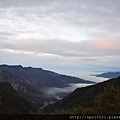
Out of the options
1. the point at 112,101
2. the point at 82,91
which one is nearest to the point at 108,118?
the point at 112,101

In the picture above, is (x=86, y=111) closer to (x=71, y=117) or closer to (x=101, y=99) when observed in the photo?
(x=71, y=117)

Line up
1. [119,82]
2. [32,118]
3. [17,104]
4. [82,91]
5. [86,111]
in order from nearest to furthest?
[32,118], [86,111], [17,104], [119,82], [82,91]

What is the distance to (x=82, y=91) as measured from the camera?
620 feet

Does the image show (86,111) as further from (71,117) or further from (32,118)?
(32,118)

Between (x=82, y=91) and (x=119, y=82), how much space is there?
1577 inches

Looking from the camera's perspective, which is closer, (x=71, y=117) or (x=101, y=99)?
(x=71, y=117)

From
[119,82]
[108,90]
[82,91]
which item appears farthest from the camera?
[82,91]

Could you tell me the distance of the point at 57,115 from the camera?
73.5 ft

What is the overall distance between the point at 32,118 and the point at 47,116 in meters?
1.64

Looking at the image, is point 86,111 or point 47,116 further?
point 86,111

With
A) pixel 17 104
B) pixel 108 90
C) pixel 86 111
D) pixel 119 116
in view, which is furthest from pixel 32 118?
pixel 17 104

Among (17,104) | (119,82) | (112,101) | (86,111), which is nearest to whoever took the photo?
(86,111)

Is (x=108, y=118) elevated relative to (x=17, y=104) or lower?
elevated

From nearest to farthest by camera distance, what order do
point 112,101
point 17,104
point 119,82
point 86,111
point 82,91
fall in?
point 86,111 → point 112,101 → point 17,104 → point 119,82 → point 82,91
